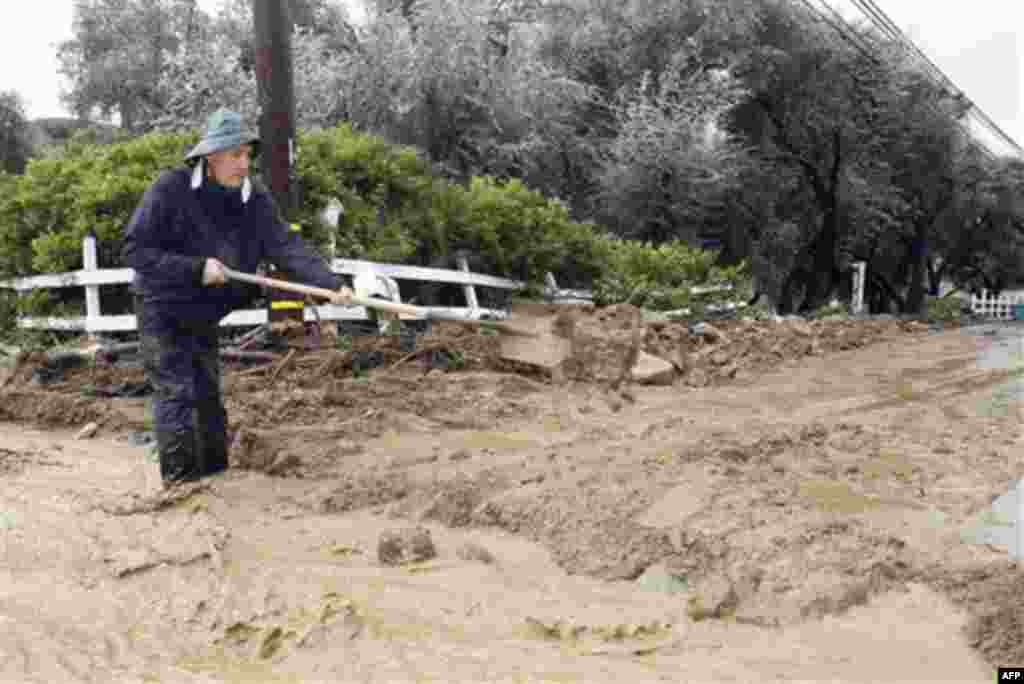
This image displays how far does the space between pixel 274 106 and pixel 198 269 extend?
3.76 metres

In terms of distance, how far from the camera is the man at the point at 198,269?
4961mm

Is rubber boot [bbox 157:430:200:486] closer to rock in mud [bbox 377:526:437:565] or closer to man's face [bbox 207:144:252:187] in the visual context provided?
man's face [bbox 207:144:252:187]

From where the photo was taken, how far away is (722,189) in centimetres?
1902

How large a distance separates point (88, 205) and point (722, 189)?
42.6 feet

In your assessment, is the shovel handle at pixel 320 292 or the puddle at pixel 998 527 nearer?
the puddle at pixel 998 527

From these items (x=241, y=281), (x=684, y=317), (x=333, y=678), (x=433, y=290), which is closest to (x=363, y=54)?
(x=433, y=290)

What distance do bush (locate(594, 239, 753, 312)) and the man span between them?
709 centimetres

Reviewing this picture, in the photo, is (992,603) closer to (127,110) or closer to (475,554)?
(475,554)

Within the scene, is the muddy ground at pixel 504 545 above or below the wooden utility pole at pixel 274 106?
below

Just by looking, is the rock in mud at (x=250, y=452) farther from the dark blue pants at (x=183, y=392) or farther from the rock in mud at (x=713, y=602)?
the rock in mud at (x=713, y=602)

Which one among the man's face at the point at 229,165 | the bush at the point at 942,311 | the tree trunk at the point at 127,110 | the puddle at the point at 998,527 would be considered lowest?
the bush at the point at 942,311

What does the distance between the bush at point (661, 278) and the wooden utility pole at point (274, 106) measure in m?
4.84

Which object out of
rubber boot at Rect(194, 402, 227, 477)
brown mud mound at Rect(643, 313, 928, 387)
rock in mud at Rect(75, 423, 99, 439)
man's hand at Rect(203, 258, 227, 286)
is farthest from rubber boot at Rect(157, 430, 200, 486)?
brown mud mound at Rect(643, 313, 928, 387)

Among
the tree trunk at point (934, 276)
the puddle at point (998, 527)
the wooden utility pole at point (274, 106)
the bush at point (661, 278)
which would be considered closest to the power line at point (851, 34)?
the bush at point (661, 278)
